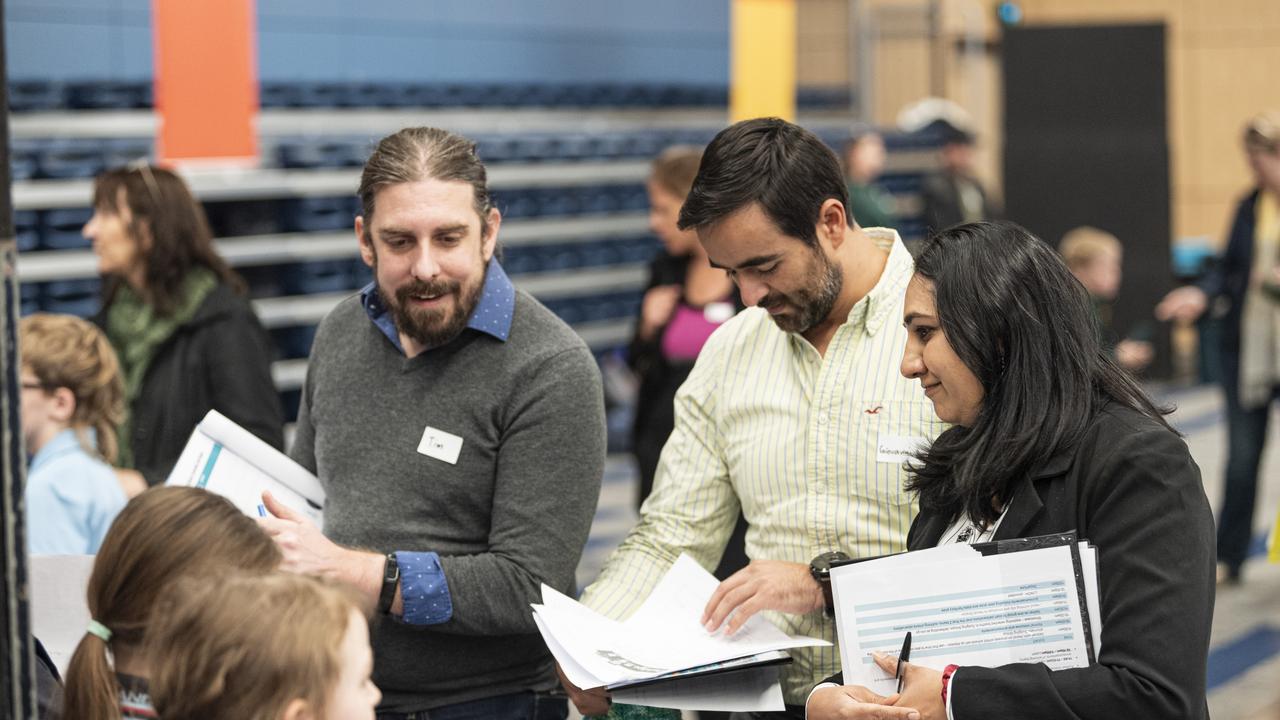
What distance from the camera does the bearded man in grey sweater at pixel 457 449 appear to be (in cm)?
244

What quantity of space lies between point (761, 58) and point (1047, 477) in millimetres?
12687

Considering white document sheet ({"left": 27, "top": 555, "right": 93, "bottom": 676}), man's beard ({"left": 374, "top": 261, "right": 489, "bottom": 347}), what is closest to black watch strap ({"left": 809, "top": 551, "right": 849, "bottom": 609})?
man's beard ({"left": 374, "top": 261, "right": 489, "bottom": 347})

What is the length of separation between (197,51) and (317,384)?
19.1ft

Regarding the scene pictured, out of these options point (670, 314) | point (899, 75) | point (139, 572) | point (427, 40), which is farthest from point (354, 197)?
point (899, 75)

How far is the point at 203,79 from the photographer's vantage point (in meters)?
8.11

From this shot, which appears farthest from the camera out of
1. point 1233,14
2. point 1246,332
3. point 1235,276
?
point 1233,14

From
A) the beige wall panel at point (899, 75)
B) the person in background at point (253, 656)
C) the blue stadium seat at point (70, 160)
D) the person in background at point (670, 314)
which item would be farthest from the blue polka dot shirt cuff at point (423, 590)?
the beige wall panel at point (899, 75)

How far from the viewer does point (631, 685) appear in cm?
223

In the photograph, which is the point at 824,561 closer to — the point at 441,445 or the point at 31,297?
the point at 441,445

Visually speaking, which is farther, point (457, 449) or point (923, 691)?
point (457, 449)

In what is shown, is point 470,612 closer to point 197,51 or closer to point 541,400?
point 541,400

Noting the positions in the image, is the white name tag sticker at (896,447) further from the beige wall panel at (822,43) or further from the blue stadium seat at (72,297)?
the beige wall panel at (822,43)

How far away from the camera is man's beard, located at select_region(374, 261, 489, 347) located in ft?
8.20

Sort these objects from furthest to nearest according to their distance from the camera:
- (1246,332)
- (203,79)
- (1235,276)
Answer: (203,79), (1235,276), (1246,332)
